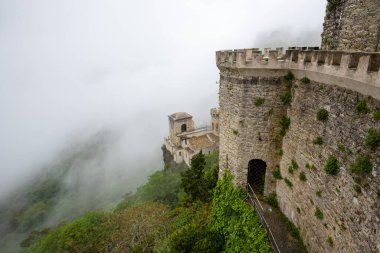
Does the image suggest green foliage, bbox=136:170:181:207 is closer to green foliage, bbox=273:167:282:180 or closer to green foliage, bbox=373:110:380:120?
green foliage, bbox=273:167:282:180

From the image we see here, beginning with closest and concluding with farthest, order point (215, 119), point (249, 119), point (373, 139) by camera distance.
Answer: point (373, 139) < point (249, 119) < point (215, 119)

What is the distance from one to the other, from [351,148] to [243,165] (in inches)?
218

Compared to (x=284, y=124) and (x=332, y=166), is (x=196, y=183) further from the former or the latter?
(x=332, y=166)

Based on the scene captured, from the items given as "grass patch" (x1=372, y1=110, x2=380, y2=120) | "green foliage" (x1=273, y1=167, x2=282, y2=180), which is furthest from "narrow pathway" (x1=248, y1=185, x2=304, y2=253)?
"grass patch" (x1=372, y1=110, x2=380, y2=120)

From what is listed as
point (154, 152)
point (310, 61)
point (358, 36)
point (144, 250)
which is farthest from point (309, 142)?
point (154, 152)

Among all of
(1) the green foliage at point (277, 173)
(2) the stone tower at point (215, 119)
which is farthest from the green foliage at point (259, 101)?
(2) the stone tower at point (215, 119)

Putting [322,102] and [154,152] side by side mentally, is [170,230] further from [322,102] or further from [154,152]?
[154,152]

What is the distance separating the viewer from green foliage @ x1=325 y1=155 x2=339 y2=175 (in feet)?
25.0

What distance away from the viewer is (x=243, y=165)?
1208cm

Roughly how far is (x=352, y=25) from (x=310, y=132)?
4.76m

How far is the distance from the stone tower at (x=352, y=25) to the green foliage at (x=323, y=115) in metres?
3.33

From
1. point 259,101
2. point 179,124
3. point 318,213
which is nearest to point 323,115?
point 259,101

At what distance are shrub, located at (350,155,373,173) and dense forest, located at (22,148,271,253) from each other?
196 inches

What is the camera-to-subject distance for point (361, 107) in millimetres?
6598
